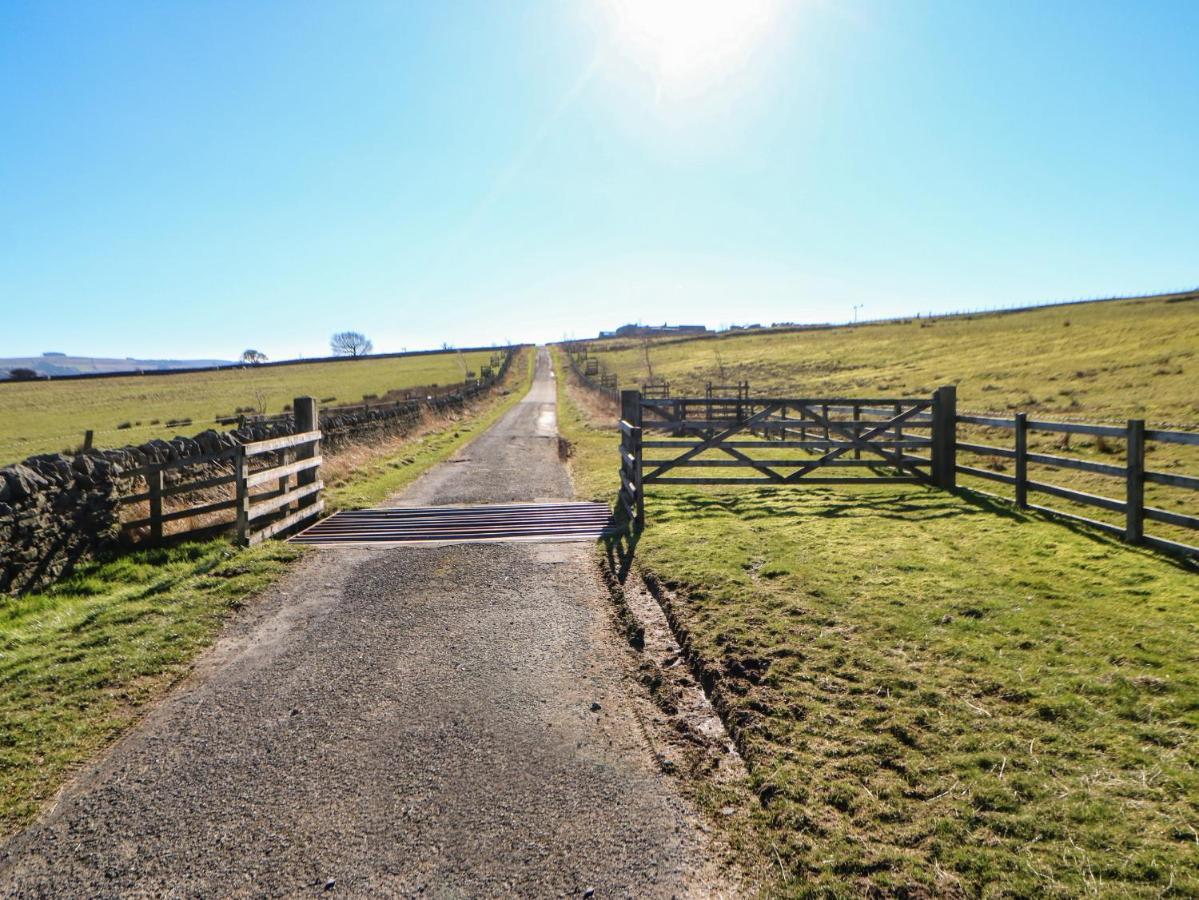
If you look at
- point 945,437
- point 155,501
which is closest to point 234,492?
point 155,501

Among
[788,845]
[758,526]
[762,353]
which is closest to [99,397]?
[762,353]

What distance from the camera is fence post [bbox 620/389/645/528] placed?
9422 millimetres

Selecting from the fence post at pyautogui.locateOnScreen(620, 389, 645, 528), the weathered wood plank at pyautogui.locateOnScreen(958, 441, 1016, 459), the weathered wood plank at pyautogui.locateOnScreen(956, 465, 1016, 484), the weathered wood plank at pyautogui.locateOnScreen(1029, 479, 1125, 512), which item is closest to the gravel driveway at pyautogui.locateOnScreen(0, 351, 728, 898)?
the fence post at pyautogui.locateOnScreen(620, 389, 645, 528)

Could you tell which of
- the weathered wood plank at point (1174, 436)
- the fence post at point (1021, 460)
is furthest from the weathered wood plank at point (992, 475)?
the weathered wood plank at point (1174, 436)

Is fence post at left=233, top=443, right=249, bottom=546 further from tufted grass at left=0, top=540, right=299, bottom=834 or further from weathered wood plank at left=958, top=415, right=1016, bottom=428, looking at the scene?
weathered wood plank at left=958, top=415, right=1016, bottom=428

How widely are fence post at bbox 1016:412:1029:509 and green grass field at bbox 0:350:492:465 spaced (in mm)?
29822

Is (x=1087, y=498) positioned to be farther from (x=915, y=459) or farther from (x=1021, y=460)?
(x=915, y=459)

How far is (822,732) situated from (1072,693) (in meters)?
1.65

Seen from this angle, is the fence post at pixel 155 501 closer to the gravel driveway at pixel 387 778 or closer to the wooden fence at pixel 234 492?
the wooden fence at pixel 234 492

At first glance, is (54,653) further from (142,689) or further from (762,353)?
(762,353)

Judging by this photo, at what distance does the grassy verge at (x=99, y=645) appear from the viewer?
390 cm

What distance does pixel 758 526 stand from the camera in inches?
359

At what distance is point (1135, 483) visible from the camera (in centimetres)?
769

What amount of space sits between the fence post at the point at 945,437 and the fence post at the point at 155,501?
1196cm
